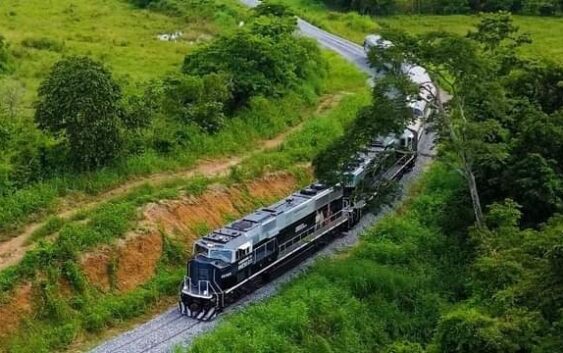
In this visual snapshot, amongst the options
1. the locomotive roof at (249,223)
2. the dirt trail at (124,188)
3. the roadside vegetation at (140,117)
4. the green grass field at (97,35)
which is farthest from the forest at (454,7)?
the locomotive roof at (249,223)

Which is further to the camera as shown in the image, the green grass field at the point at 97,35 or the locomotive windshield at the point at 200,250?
the green grass field at the point at 97,35

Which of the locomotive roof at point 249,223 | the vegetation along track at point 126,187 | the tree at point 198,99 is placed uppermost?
the tree at point 198,99

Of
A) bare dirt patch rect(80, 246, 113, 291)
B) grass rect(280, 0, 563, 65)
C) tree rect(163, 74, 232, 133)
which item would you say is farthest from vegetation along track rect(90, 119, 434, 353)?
grass rect(280, 0, 563, 65)

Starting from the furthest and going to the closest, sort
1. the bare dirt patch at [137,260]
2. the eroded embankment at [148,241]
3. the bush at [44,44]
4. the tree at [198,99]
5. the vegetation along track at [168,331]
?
the bush at [44,44], the tree at [198,99], the bare dirt patch at [137,260], the eroded embankment at [148,241], the vegetation along track at [168,331]

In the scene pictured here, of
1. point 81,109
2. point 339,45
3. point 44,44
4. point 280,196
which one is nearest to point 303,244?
point 280,196

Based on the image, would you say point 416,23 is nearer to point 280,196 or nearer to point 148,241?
point 280,196

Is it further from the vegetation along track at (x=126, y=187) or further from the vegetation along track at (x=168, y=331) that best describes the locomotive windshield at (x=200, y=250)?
the vegetation along track at (x=126, y=187)
